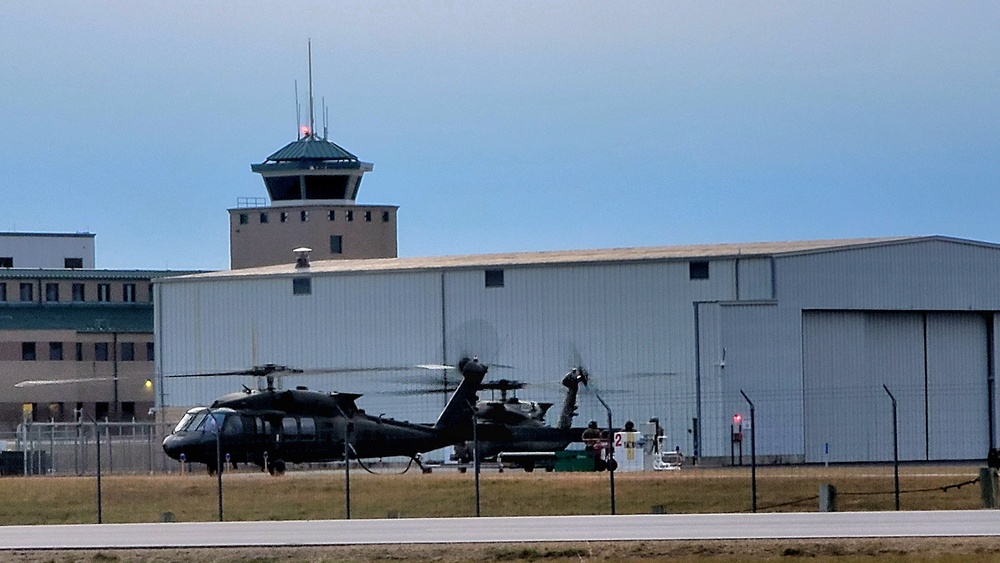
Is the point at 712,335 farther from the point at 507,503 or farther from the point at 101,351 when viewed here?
the point at 101,351

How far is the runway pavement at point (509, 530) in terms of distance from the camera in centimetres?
3603

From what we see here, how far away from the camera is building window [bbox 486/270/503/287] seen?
248 feet

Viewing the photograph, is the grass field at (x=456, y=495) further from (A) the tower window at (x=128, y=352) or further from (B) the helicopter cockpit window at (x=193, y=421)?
(A) the tower window at (x=128, y=352)

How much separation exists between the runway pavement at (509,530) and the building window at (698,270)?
29028 millimetres

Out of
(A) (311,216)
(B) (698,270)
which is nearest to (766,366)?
(B) (698,270)

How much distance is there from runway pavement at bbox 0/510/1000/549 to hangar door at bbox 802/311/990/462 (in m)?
29.5

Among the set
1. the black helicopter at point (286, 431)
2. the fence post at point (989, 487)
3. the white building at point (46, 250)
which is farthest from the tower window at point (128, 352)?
the fence post at point (989, 487)

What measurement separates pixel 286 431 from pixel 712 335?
640 inches

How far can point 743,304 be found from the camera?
70562mm

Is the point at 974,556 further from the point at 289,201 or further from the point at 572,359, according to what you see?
the point at 289,201

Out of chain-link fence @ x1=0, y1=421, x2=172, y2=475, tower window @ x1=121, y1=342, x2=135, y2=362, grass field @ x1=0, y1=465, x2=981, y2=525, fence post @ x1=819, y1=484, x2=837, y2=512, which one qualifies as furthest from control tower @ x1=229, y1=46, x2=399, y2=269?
fence post @ x1=819, y1=484, x2=837, y2=512

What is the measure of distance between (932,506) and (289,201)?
97168 mm

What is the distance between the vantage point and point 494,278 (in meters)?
75.8

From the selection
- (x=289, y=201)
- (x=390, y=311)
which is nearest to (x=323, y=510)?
(x=390, y=311)
